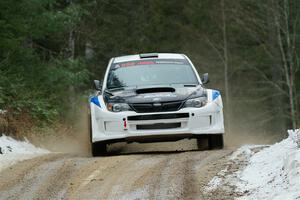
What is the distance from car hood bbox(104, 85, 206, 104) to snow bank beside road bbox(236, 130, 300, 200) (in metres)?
2.85

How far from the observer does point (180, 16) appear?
1891 inches

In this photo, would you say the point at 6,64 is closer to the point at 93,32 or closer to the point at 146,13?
the point at 93,32

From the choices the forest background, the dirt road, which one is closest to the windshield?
the dirt road

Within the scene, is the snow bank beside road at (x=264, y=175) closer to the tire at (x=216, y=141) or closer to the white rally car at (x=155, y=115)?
the white rally car at (x=155, y=115)

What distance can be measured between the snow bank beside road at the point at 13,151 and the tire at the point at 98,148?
0.98 m

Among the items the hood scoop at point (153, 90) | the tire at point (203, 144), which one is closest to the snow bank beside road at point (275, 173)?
the hood scoop at point (153, 90)

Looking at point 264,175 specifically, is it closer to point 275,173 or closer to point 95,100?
point 275,173

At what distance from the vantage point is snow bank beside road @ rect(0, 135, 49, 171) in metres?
11.0

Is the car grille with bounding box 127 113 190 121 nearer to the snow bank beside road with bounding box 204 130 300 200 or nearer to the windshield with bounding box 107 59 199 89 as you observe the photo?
the windshield with bounding box 107 59 199 89

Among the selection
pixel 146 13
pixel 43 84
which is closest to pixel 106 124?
pixel 43 84

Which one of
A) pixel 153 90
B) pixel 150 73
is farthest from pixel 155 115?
pixel 150 73

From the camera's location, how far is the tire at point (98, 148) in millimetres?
12094

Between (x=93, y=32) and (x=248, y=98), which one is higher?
(x=93, y=32)

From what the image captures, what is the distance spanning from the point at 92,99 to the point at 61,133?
533 cm
